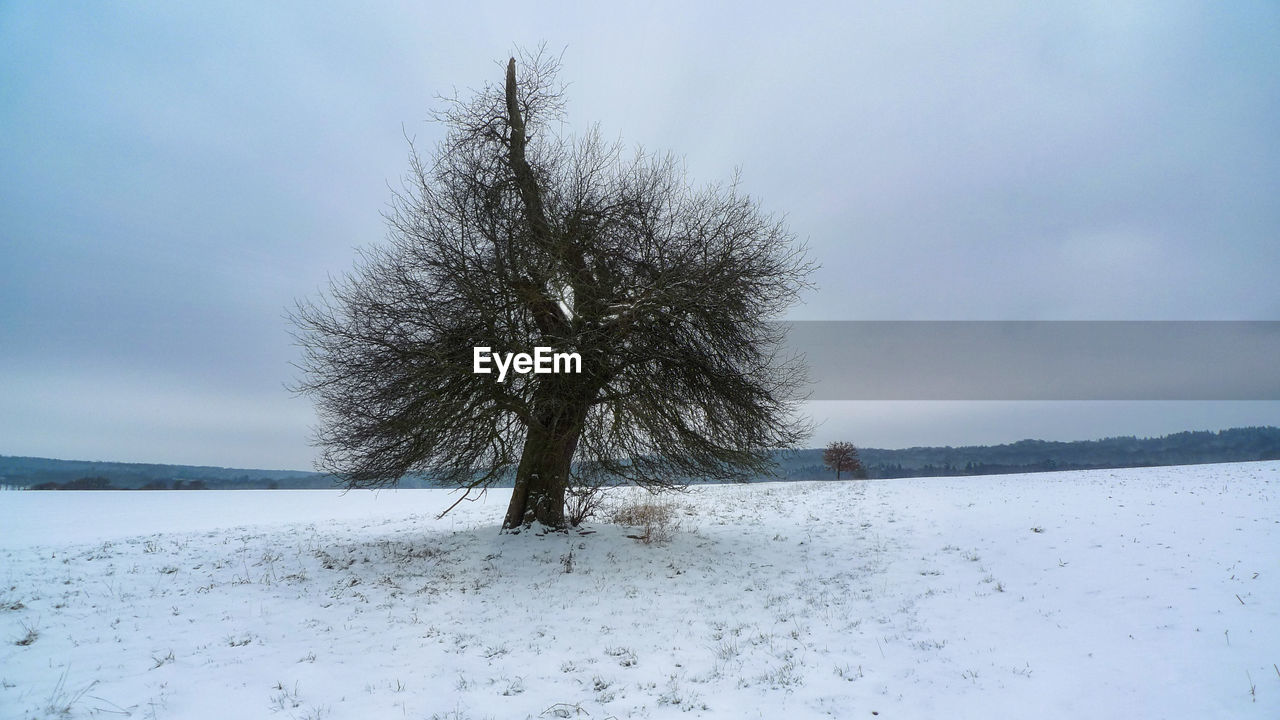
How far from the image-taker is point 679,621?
7887 millimetres

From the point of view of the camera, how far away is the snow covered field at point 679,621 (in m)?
5.49

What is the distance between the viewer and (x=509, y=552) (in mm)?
11094

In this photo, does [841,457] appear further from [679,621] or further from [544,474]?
[679,621]

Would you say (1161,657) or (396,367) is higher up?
(396,367)

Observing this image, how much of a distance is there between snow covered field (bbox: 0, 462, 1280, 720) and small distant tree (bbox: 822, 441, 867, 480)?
25.7 m

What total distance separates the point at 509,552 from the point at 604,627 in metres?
4.06

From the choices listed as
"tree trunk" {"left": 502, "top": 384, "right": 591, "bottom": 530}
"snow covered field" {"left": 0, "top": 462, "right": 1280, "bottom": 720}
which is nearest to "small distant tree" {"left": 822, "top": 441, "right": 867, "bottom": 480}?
"snow covered field" {"left": 0, "top": 462, "right": 1280, "bottom": 720}

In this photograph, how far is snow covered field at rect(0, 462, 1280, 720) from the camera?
5492 millimetres

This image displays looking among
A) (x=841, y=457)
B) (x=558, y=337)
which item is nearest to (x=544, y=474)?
(x=558, y=337)

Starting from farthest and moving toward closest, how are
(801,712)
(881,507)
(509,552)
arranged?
(881,507) < (509,552) < (801,712)

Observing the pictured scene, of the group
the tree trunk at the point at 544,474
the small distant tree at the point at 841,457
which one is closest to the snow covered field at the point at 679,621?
the tree trunk at the point at 544,474

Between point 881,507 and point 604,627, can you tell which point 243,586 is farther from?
point 881,507

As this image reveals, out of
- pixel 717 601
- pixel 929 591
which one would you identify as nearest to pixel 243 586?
pixel 717 601

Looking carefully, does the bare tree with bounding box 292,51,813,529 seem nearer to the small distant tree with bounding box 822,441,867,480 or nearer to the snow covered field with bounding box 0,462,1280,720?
the snow covered field with bounding box 0,462,1280,720
